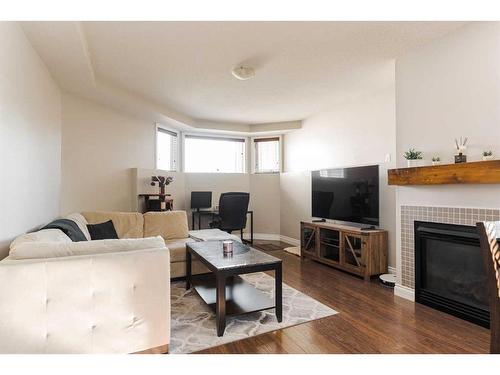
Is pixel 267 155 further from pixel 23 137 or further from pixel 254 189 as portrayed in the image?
pixel 23 137

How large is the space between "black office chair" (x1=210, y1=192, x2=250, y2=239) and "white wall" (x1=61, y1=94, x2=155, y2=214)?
1.39 meters

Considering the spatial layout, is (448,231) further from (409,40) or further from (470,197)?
(409,40)

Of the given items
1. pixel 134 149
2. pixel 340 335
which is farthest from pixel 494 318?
pixel 134 149

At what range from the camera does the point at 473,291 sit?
2352mm

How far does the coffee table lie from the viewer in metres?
2.14

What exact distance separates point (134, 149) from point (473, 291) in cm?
459

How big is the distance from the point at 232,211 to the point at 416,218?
286 cm

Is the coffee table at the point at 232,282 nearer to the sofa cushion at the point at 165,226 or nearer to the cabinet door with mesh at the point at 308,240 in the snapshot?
the sofa cushion at the point at 165,226

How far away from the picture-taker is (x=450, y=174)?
235 cm

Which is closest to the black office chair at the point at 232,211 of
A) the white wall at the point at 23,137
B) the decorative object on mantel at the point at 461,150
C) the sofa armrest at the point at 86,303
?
the white wall at the point at 23,137

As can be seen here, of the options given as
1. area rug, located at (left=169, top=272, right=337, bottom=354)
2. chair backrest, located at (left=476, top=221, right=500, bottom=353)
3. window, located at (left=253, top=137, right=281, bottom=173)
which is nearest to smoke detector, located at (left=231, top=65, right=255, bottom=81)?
area rug, located at (left=169, top=272, right=337, bottom=354)

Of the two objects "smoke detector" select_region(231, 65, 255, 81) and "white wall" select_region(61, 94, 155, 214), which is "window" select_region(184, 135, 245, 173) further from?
"smoke detector" select_region(231, 65, 255, 81)

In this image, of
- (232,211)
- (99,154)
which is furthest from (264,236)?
(99,154)

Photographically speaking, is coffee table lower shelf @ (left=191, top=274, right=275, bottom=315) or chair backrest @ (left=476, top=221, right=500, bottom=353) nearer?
chair backrest @ (left=476, top=221, right=500, bottom=353)
